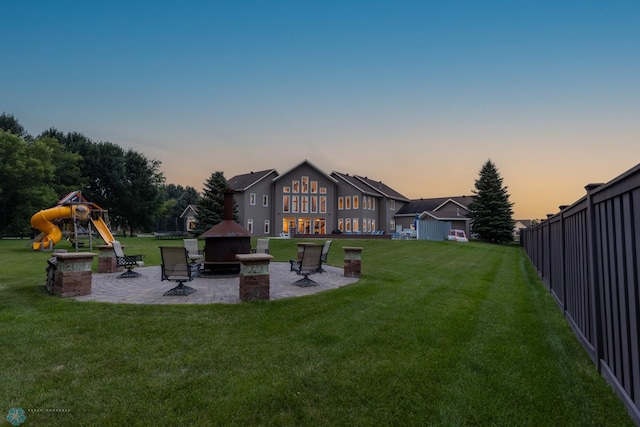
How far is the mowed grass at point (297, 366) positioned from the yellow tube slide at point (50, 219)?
18.3 meters

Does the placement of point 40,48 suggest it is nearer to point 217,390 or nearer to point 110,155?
point 217,390

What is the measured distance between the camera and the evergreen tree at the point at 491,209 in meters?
35.8

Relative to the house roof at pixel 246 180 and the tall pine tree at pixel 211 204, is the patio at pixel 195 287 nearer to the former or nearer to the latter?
the tall pine tree at pixel 211 204

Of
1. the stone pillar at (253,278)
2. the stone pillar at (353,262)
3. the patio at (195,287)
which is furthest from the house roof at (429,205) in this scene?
the stone pillar at (253,278)

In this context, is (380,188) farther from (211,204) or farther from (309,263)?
(309,263)

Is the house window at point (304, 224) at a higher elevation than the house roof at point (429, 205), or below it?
below

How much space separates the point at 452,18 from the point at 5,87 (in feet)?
102

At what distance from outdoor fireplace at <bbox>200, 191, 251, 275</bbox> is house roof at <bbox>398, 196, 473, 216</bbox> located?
39192mm

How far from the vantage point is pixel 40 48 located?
698 inches

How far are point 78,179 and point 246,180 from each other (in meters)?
21.5

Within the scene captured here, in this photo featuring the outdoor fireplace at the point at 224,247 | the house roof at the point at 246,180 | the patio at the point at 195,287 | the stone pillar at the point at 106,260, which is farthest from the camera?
the house roof at the point at 246,180

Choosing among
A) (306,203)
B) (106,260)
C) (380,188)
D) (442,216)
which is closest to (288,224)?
(306,203)

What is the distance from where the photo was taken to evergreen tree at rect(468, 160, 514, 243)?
35750 millimetres

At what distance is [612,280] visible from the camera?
3010 mm
